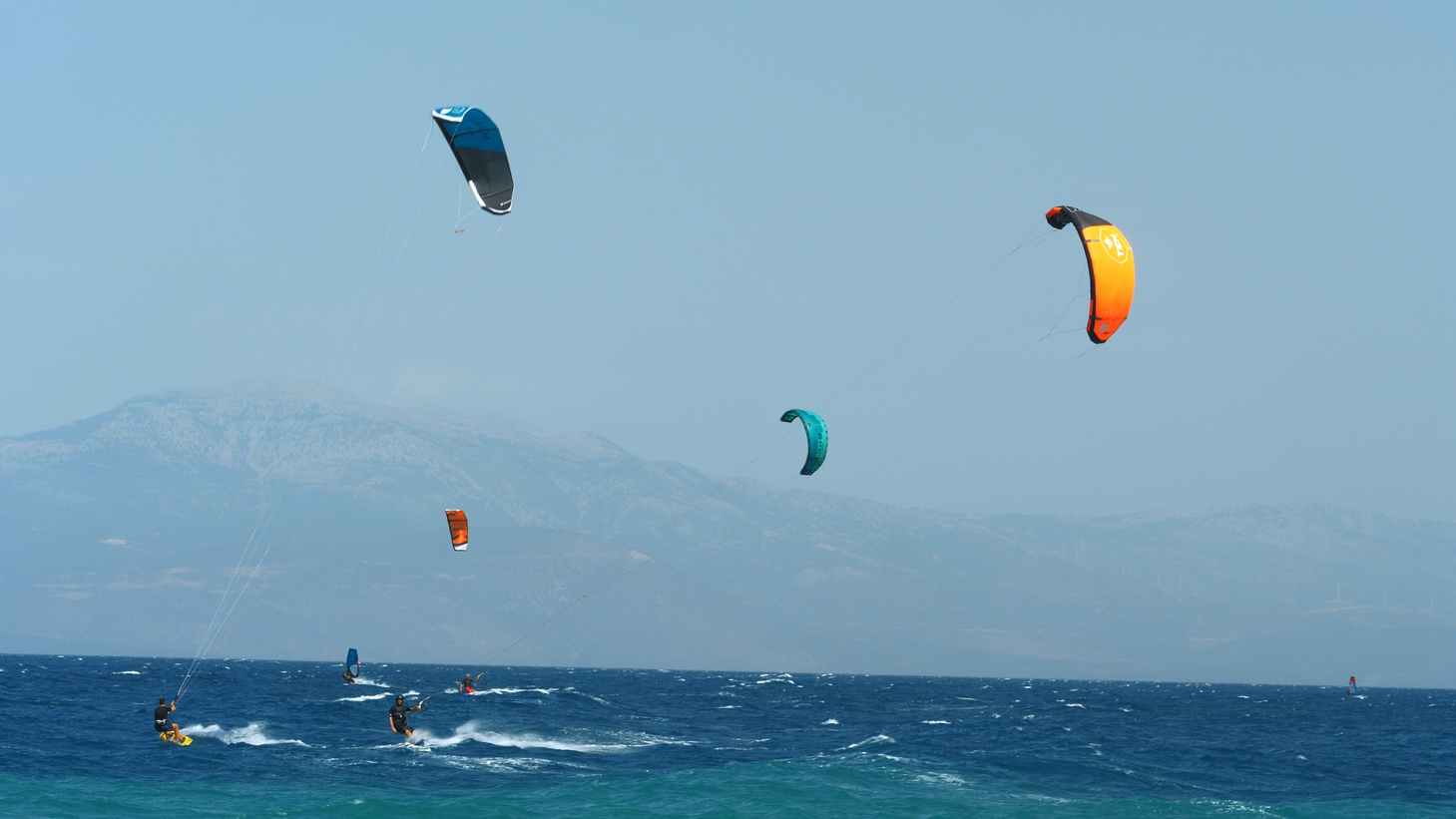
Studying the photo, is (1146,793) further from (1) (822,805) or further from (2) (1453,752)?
(2) (1453,752)

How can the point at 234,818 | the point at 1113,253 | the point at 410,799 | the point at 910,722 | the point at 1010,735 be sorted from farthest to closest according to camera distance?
the point at 910,722
the point at 1010,735
the point at 410,799
the point at 234,818
the point at 1113,253

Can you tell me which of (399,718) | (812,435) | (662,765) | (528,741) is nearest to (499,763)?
(662,765)

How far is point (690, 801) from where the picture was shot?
169 ft

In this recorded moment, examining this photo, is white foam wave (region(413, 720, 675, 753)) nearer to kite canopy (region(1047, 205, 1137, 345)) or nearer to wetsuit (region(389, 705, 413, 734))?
wetsuit (region(389, 705, 413, 734))

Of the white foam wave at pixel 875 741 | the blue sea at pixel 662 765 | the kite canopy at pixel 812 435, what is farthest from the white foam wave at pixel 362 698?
the kite canopy at pixel 812 435

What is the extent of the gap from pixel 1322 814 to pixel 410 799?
32.3 metres

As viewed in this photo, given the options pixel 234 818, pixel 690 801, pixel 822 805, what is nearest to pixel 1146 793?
pixel 822 805

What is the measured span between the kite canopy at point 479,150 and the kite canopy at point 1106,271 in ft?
46.7

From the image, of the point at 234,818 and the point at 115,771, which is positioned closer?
the point at 234,818

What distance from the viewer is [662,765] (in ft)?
205

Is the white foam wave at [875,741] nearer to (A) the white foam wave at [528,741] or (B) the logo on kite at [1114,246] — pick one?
(A) the white foam wave at [528,741]

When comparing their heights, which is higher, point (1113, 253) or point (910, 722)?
point (1113, 253)

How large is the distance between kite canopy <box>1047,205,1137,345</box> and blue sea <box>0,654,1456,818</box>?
2015cm

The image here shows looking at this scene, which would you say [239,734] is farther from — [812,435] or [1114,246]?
[1114,246]
